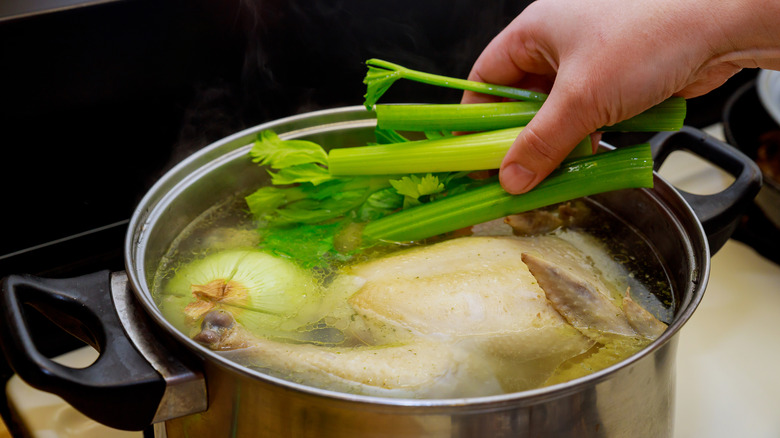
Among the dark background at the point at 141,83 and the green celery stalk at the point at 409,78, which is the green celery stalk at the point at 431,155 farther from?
the dark background at the point at 141,83

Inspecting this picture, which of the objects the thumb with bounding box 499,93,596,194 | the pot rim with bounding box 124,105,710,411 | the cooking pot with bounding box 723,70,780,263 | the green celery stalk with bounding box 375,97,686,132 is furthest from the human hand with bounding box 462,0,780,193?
the cooking pot with bounding box 723,70,780,263

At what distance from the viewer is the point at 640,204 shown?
4.20 feet

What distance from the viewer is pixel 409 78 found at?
1233mm

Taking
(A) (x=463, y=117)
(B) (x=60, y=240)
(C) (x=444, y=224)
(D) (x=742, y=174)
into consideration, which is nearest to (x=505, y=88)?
(A) (x=463, y=117)

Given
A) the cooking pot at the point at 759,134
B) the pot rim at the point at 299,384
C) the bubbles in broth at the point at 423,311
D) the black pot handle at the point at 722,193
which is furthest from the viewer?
the cooking pot at the point at 759,134

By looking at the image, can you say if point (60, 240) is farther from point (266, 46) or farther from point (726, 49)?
point (726, 49)

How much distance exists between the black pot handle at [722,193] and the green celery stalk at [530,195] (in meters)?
0.11

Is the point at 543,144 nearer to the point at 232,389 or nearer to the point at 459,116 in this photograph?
the point at 459,116

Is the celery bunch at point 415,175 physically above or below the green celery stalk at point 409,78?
below

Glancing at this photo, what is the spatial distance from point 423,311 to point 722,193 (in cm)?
59

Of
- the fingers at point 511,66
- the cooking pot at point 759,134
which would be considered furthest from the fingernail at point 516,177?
the cooking pot at point 759,134

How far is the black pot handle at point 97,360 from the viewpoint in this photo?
761mm

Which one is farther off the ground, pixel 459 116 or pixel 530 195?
pixel 459 116

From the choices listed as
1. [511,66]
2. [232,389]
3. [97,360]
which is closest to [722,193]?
[511,66]
